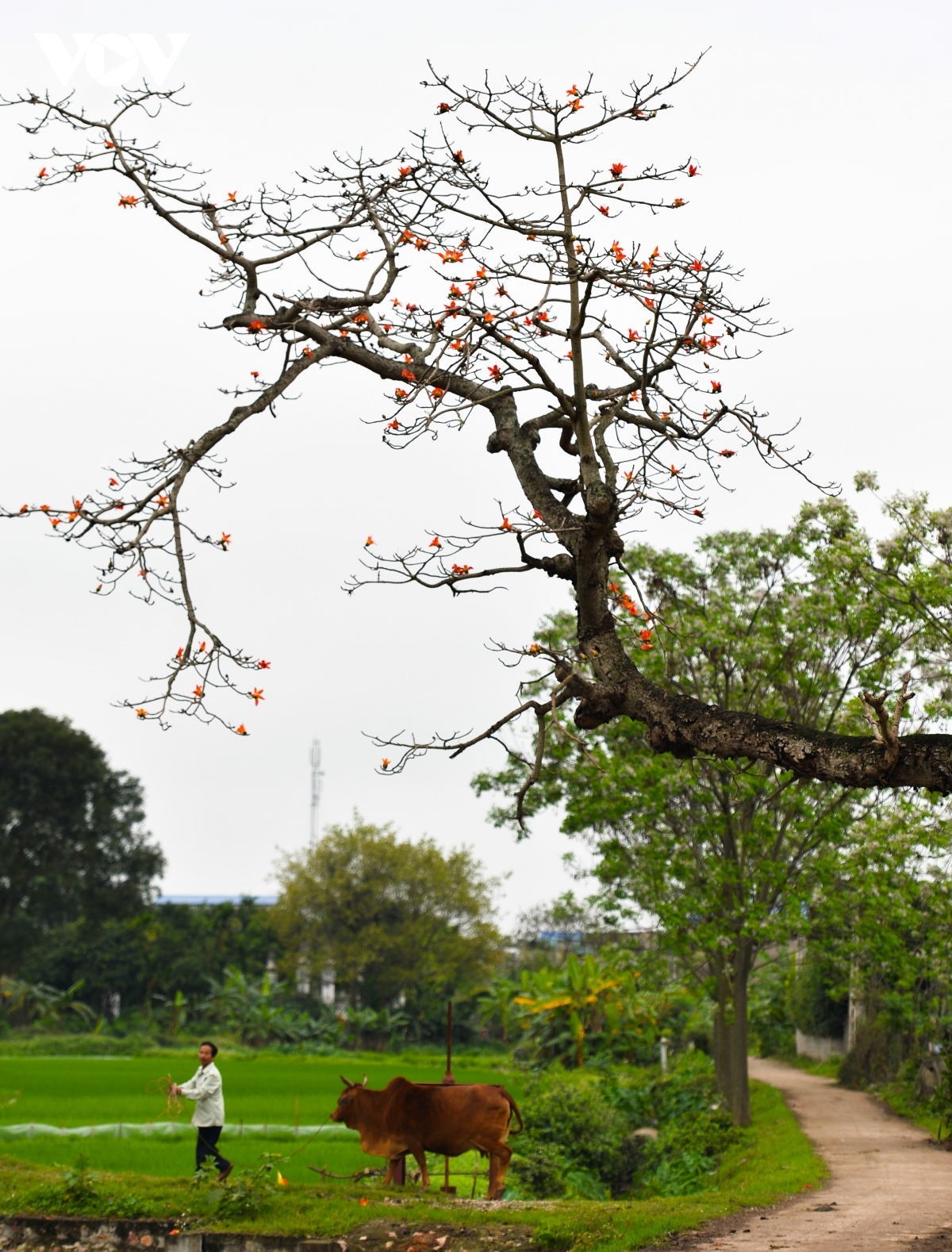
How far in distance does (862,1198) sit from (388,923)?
30614 mm

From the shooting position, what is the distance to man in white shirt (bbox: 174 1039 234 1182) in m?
9.48

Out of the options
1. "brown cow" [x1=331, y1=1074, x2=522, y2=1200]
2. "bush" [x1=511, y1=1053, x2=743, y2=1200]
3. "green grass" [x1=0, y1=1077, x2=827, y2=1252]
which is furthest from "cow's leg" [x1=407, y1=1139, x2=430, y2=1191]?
"bush" [x1=511, y1=1053, x2=743, y2=1200]

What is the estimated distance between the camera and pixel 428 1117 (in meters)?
9.48

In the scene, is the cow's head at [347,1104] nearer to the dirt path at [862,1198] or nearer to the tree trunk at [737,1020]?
the dirt path at [862,1198]

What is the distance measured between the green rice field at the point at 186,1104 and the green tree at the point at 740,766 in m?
4.11

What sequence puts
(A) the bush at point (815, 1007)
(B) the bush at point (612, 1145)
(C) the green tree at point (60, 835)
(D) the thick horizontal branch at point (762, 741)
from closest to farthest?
(D) the thick horizontal branch at point (762, 741)
(B) the bush at point (612, 1145)
(A) the bush at point (815, 1007)
(C) the green tree at point (60, 835)

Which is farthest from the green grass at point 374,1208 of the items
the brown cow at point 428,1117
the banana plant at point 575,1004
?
the banana plant at point 575,1004

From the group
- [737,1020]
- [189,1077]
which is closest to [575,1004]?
[189,1077]

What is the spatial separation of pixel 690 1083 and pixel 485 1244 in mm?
11087

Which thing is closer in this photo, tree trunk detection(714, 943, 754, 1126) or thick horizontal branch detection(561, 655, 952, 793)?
thick horizontal branch detection(561, 655, 952, 793)

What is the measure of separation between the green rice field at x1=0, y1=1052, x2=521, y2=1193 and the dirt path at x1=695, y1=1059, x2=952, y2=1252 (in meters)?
3.69

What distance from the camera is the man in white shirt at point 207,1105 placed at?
31.1 feet

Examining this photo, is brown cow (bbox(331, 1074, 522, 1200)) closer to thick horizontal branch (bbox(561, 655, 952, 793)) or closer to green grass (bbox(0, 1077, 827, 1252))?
green grass (bbox(0, 1077, 827, 1252))

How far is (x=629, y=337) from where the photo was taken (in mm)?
7266
